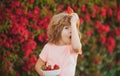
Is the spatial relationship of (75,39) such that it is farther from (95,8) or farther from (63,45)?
(95,8)

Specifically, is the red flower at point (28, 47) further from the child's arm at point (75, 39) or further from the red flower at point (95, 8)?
the child's arm at point (75, 39)

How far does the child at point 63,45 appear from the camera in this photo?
5.20 metres

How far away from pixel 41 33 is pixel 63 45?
1954mm

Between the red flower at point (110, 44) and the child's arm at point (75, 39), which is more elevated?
the child's arm at point (75, 39)

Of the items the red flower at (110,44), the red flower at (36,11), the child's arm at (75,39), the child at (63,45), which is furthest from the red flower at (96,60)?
the child's arm at (75,39)

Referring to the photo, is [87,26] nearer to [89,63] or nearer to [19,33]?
[89,63]

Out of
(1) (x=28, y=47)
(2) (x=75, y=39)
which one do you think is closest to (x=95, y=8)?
(1) (x=28, y=47)

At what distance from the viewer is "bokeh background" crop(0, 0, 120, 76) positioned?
22.6 feet

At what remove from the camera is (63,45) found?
5.32 m

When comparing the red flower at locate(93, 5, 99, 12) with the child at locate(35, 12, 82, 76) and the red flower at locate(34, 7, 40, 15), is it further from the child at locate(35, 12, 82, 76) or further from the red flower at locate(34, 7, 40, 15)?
the child at locate(35, 12, 82, 76)

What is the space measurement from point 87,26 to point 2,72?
1.79 m

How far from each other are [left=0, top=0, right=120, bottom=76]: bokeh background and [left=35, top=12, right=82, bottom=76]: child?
1.56 metres

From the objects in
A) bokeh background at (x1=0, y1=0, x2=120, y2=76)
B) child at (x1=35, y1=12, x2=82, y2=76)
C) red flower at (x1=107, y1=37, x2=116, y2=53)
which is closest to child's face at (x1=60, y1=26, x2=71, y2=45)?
child at (x1=35, y1=12, x2=82, y2=76)

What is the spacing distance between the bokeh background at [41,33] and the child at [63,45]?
5.12 feet
